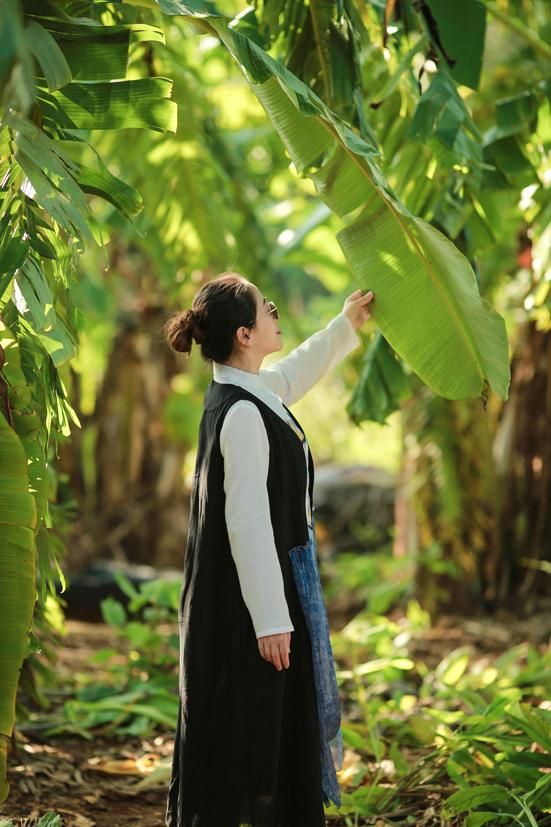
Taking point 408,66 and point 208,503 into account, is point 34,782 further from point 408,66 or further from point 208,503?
point 408,66

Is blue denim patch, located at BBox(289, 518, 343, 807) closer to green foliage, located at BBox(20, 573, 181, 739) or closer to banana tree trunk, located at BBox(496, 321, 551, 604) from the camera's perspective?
green foliage, located at BBox(20, 573, 181, 739)

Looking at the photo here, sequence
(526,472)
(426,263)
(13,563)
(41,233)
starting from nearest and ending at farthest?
(13,563)
(41,233)
(426,263)
(526,472)

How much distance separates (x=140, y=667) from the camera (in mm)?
4414

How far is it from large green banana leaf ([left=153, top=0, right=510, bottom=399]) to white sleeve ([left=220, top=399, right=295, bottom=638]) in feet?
1.73

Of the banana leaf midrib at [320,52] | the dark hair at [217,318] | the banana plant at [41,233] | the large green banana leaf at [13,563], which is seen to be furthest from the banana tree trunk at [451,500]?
the large green banana leaf at [13,563]

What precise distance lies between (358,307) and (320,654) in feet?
3.02

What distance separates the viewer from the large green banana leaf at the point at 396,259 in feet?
8.07

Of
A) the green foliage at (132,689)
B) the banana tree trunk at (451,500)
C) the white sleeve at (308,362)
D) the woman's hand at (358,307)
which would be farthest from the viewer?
the banana tree trunk at (451,500)

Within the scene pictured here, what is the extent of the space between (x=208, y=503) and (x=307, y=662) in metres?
0.48

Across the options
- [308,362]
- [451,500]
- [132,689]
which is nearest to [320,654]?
[308,362]

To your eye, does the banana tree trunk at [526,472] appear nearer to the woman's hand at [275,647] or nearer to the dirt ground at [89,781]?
the dirt ground at [89,781]

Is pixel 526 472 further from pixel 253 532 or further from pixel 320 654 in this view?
pixel 253 532

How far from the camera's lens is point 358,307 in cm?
275

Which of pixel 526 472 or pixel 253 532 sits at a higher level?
pixel 253 532
